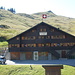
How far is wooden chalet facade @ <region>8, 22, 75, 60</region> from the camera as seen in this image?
60625mm

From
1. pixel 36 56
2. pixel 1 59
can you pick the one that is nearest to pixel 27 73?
pixel 1 59

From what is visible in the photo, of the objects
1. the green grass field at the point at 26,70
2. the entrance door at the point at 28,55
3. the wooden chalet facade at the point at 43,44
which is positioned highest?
the wooden chalet facade at the point at 43,44

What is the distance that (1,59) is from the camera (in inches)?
2057

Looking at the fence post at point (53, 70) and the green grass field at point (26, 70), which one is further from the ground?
the fence post at point (53, 70)

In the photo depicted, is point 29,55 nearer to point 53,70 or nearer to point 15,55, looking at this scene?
point 15,55

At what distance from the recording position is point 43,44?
6094 cm

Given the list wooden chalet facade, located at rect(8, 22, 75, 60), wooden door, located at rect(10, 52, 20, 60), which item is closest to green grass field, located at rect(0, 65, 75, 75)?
wooden door, located at rect(10, 52, 20, 60)

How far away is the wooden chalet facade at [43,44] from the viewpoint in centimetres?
6062

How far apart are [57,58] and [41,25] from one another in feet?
42.8

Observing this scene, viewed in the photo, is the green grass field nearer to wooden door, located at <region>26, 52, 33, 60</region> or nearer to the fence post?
wooden door, located at <region>26, 52, 33, 60</region>

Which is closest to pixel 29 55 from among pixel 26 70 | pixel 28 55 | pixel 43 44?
pixel 28 55

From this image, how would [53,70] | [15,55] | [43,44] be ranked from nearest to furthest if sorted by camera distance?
1. [53,70]
2. [43,44]
3. [15,55]

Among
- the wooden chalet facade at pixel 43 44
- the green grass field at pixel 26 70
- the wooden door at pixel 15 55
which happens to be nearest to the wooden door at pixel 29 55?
the wooden chalet facade at pixel 43 44

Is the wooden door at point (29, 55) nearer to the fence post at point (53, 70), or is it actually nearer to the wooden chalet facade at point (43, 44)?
the wooden chalet facade at point (43, 44)
